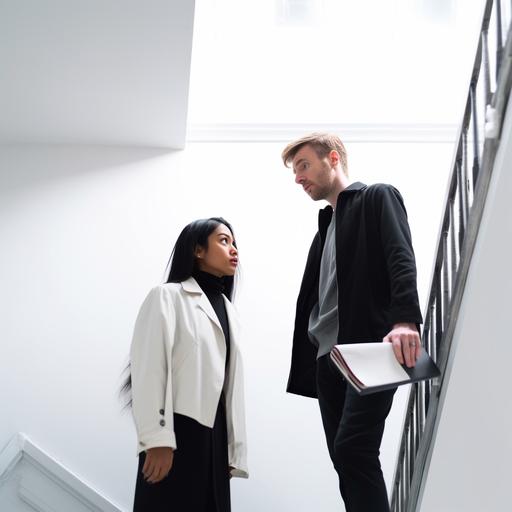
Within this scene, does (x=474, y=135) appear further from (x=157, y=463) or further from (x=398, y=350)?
(x=157, y=463)

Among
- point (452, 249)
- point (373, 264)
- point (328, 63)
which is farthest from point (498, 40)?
point (328, 63)

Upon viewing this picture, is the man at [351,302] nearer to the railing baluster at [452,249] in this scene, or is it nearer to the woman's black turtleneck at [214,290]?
the railing baluster at [452,249]

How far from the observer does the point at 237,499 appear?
4.18m

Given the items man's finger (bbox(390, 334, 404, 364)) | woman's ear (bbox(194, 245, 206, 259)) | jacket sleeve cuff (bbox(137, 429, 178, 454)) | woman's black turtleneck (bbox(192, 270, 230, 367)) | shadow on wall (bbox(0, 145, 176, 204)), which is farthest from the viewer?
shadow on wall (bbox(0, 145, 176, 204))

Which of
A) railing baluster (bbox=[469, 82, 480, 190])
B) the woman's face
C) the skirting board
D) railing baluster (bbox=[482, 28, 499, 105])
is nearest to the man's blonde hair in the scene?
the woman's face

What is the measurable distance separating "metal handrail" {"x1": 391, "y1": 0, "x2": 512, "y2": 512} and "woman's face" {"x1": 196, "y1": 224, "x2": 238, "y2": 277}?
96 cm

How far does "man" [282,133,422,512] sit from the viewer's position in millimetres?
2236

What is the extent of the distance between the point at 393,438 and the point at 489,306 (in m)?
2.54

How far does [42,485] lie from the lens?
419cm

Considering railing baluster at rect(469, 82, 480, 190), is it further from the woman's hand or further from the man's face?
the woman's hand

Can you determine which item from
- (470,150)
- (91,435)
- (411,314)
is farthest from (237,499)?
(470,150)

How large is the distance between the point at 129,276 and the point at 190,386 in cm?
191

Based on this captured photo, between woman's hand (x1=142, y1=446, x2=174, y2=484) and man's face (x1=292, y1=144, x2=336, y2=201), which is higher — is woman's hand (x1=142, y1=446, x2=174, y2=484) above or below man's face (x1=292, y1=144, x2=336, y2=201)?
below

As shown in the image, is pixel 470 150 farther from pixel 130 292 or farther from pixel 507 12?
pixel 130 292
